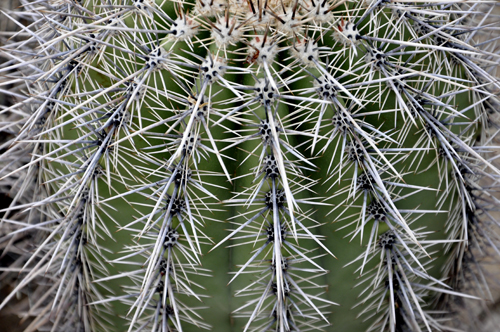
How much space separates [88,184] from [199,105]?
311mm

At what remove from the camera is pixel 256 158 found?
0.85 metres

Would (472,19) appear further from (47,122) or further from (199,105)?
(47,122)

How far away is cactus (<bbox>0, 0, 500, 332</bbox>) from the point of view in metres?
0.81

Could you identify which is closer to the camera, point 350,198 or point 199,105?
point 199,105

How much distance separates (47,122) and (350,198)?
678 millimetres

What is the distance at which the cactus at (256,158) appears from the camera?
2.67 ft

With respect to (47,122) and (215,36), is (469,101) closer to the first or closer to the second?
(215,36)

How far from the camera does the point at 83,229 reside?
3.23 feet

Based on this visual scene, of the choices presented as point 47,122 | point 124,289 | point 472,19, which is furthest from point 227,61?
point 472,19

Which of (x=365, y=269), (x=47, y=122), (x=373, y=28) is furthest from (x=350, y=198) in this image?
→ (x=47, y=122)

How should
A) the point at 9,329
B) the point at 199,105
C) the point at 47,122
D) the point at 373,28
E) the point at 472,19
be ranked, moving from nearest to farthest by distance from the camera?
the point at 199,105, the point at 373,28, the point at 47,122, the point at 472,19, the point at 9,329

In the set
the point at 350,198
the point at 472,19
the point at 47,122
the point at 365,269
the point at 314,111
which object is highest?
the point at 472,19

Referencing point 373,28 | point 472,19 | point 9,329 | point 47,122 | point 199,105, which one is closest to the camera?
point 199,105

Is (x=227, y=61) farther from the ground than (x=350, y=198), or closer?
farther from the ground
